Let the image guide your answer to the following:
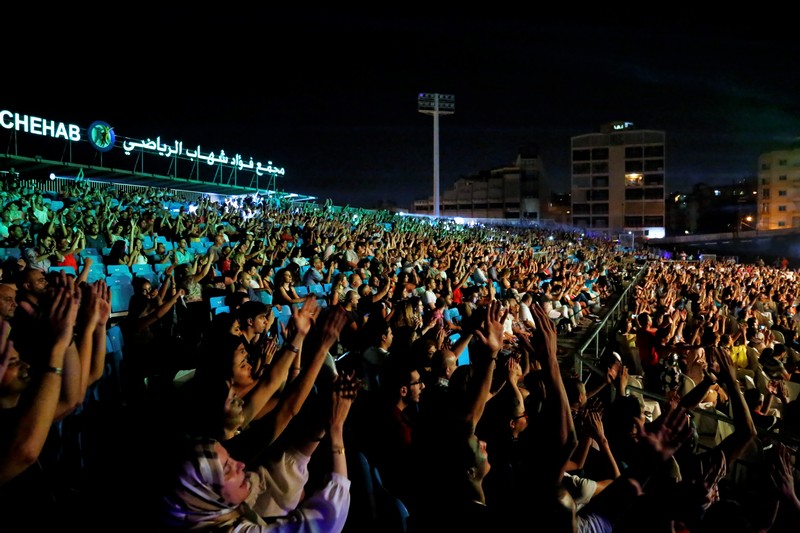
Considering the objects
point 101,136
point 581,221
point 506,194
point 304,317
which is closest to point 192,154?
point 101,136

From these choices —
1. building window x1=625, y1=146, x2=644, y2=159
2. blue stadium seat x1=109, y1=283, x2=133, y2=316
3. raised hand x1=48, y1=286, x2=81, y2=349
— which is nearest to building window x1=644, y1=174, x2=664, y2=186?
building window x1=625, y1=146, x2=644, y2=159

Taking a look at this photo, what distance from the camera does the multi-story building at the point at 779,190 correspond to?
65.5 m

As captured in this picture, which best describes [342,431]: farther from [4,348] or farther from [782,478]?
[782,478]

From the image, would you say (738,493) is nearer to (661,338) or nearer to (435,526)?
(435,526)

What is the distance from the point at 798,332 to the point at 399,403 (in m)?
11.6

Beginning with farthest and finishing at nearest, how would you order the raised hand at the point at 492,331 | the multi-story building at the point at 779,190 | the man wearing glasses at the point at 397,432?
the multi-story building at the point at 779,190
the man wearing glasses at the point at 397,432
the raised hand at the point at 492,331

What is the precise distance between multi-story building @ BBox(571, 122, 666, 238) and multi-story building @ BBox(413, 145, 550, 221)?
204 inches

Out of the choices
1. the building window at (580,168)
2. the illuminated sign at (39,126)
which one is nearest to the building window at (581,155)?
the building window at (580,168)

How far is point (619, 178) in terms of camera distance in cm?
6769

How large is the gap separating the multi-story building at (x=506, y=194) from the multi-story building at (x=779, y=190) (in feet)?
89.1

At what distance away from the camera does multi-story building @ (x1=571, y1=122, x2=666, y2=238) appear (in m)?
67.0

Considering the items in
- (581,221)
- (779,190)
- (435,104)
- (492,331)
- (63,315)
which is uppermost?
(435,104)

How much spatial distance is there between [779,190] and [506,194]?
3386 cm

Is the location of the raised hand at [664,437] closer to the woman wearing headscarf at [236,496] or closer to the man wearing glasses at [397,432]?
the woman wearing headscarf at [236,496]
